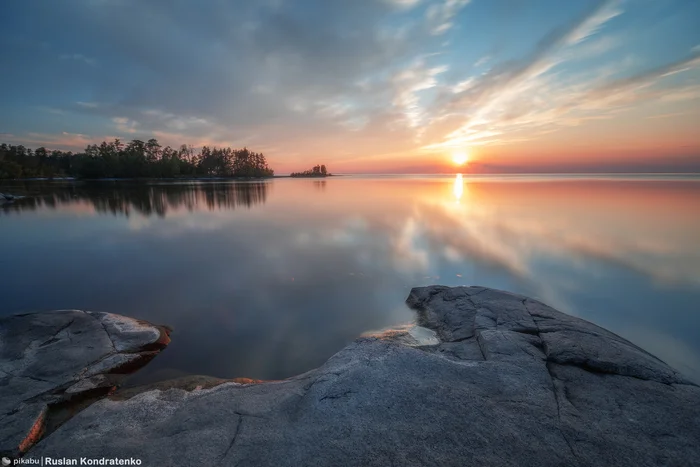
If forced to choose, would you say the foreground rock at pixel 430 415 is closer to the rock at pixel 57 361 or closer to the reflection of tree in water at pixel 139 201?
the rock at pixel 57 361

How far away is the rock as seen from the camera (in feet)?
12.3

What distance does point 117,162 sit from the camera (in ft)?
317

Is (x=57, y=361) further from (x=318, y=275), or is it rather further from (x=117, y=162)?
(x=117, y=162)

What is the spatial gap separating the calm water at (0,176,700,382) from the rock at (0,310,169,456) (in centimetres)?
62

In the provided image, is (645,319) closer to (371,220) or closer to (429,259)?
(429,259)

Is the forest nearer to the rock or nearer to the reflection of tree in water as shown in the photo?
the reflection of tree in water

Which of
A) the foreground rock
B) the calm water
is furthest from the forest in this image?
the foreground rock

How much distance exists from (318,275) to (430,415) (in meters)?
7.67

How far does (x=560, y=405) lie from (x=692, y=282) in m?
11.6

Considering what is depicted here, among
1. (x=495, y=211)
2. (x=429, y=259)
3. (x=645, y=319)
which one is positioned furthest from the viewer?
(x=495, y=211)

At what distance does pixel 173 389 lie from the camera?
4359mm

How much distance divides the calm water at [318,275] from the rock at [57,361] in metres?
0.62

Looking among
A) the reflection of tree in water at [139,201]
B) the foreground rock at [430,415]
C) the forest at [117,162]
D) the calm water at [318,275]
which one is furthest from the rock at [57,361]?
the forest at [117,162]

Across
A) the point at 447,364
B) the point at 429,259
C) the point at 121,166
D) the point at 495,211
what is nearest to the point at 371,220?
the point at 429,259
